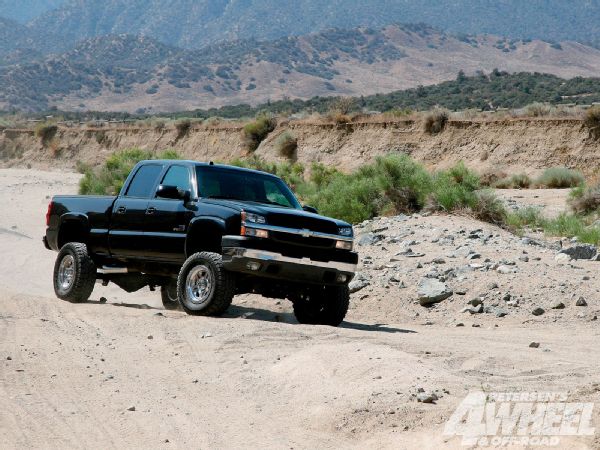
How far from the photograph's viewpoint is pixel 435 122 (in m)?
44.6

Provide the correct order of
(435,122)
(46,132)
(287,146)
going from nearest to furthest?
(435,122)
(287,146)
(46,132)

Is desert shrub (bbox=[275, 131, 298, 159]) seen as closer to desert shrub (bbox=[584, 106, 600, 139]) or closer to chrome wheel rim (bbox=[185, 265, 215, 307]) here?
desert shrub (bbox=[584, 106, 600, 139])

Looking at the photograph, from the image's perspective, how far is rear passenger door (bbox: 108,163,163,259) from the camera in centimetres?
1426

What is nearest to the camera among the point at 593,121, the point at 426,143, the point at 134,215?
the point at 134,215

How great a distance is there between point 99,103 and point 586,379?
602ft

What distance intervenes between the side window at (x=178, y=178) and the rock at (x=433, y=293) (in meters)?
4.27

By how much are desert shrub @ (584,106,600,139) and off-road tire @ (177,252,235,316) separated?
29224 millimetres

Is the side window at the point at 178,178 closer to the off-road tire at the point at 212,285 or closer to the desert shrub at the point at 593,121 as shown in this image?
the off-road tire at the point at 212,285

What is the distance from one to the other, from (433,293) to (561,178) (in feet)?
71.3

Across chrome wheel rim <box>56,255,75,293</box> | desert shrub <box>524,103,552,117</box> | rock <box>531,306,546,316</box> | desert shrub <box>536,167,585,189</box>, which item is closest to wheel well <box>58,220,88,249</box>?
chrome wheel rim <box>56,255,75,293</box>

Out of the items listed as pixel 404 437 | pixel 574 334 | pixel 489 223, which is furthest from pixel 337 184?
pixel 404 437

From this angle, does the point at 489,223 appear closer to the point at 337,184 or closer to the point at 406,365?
the point at 337,184

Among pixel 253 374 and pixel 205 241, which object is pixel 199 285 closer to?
pixel 205 241

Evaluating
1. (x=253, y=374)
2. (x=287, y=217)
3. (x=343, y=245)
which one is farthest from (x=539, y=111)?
(x=253, y=374)
